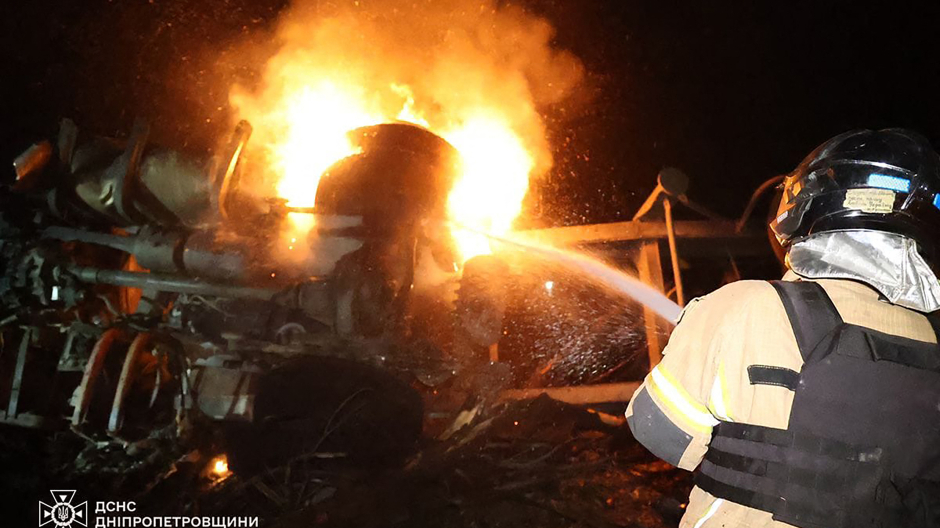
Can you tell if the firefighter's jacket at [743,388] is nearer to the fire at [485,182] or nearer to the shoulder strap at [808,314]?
the shoulder strap at [808,314]

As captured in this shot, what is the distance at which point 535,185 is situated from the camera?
8688 millimetres

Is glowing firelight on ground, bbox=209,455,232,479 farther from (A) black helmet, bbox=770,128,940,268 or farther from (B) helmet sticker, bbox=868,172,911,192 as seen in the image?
(B) helmet sticker, bbox=868,172,911,192

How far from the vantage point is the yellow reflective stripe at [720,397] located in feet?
5.88

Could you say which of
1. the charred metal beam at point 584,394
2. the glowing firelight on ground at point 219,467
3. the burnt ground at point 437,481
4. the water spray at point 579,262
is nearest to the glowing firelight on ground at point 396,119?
the water spray at point 579,262

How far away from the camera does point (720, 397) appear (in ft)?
5.90

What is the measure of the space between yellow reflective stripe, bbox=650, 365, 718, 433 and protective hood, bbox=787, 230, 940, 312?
0.68 meters

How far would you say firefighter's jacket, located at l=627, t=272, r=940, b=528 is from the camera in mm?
1721

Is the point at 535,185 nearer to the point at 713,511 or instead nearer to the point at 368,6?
the point at 368,6

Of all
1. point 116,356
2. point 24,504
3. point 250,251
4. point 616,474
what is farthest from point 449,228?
point 24,504

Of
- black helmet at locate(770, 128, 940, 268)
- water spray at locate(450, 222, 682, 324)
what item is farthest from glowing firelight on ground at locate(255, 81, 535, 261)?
black helmet at locate(770, 128, 940, 268)

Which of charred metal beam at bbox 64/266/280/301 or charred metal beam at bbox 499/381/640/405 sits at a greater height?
charred metal beam at bbox 64/266/280/301

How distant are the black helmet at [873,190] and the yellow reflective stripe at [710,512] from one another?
3.65 ft

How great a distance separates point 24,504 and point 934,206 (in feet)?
24.2

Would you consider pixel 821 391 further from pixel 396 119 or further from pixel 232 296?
pixel 396 119
